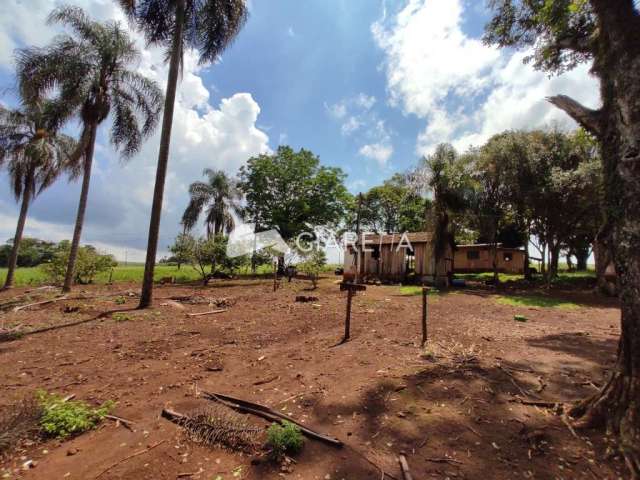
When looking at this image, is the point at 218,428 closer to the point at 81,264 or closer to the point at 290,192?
the point at 81,264

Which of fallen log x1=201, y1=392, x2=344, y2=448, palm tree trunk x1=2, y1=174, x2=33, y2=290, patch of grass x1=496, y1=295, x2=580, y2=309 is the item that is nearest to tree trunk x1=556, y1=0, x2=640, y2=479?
fallen log x1=201, y1=392, x2=344, y2=448

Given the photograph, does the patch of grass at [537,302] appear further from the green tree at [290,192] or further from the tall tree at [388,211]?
the tall tree at [388,211]

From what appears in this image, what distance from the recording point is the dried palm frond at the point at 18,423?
2670mm

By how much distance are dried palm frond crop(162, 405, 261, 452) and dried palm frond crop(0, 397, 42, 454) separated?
128cm

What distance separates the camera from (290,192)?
25922 millimetres

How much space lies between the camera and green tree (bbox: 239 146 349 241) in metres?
25.3

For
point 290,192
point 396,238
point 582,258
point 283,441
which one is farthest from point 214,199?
point 582,258

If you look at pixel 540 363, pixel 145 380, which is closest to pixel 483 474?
pixel 540 363

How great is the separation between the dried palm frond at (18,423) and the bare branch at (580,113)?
7.00m

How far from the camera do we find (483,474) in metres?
2.44

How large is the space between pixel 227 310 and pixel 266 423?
673 centimetres

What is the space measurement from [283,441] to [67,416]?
250cm

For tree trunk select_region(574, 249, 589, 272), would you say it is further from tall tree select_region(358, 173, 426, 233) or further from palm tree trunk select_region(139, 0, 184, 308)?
palm tree trunk select_region(139, 0, 184, 308)

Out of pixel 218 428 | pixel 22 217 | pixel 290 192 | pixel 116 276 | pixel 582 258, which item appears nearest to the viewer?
pixel 218 428
